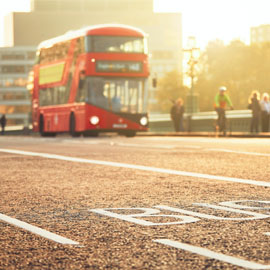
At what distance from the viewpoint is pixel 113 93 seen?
33.0 metres

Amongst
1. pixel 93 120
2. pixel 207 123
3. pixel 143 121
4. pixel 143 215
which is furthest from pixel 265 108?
pixel 143 215

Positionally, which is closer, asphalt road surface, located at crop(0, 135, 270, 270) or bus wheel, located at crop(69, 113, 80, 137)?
asphalt road surface, located at crop(0, 135, 270, 270)

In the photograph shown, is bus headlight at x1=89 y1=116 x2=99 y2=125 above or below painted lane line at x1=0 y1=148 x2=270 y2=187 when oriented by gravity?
above

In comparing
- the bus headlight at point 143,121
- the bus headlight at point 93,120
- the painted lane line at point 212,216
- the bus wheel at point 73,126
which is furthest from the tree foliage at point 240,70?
the painted lane line at point 212,216

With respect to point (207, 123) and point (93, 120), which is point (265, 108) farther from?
point (207, 123)

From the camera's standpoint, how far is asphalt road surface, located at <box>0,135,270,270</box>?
4977 mm

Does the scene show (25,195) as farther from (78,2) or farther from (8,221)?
(78,2)

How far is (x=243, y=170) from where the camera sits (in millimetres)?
12305

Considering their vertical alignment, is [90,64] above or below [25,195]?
above

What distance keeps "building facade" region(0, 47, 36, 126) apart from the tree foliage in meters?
75.0

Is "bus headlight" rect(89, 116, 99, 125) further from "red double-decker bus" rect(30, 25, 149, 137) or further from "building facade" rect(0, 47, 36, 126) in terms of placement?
"building facade" rect(0, 47, 36, 126)

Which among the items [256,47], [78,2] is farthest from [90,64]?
[78,2]

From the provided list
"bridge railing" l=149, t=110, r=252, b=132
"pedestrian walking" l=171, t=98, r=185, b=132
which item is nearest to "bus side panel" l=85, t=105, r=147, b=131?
"bridge railing" l=149, t=110, r=252, b=132

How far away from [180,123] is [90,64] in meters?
9.30
